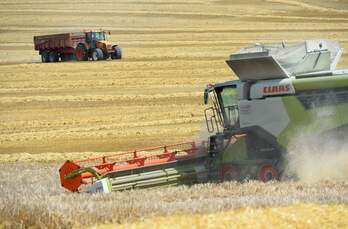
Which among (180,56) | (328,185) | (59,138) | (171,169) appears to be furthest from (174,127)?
(180,56)

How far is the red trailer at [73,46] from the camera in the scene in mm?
38250

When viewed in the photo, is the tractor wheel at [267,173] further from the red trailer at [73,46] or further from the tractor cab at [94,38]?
the tractor cab at [94,38]

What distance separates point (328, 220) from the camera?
297 inches

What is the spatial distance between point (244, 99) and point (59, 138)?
8915 mm

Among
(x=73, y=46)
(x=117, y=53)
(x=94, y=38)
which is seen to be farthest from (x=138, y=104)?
(x=73, y=46)

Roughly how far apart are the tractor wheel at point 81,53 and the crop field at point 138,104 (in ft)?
7.10

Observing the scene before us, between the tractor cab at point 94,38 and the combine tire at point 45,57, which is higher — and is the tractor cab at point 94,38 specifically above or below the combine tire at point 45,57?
above

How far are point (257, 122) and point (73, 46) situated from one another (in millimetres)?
28662

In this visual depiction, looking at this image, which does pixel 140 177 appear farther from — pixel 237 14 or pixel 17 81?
pixel 237 14

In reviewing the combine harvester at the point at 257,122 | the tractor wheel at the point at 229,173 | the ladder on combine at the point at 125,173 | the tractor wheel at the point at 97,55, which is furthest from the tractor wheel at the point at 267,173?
the tractor wheel at the point at 97,55

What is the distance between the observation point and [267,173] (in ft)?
38.2

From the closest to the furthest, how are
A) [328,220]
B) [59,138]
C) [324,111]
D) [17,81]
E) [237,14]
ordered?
[328,220] → [324,111] → [59,138] → [17,81] → [237,14]

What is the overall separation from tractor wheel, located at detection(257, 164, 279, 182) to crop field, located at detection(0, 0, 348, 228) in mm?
607

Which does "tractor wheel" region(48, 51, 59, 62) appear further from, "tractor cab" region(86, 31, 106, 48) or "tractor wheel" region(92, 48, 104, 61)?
"tractor wheel" region(92, 48, 104, 61)
